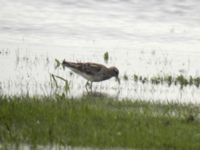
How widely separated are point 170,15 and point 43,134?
2133cm

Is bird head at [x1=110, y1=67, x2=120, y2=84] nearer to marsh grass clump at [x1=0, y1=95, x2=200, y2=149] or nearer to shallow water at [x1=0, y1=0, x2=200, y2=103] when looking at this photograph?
shallow water at [x1=0, y1=0, x2=200, y2=103]

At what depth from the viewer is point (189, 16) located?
31.1 meters

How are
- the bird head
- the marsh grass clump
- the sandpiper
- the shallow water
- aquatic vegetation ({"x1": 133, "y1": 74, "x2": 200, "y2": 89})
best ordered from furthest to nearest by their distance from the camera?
aquatic vegetation ({"x1": 133, "y1": 74, "x2": 200, "y2": 89}) → the bird head → the shallow water → the sandpiper → the marsh grass clump

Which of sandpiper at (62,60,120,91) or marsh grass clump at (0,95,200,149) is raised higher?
sandpiper at (62,60,120,91)

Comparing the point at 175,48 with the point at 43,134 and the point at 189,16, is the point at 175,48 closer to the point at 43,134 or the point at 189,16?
the point at 189,16

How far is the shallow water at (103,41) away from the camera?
17.6 metres

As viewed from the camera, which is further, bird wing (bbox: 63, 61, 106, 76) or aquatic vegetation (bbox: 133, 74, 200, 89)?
aquatic vegetation (bbox: 133, 74, 200, 89)

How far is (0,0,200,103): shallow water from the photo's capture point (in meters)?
17.6

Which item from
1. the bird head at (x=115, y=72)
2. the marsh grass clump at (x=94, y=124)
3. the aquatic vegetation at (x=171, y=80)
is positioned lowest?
the marsh grass clump at (x=94, y=124)

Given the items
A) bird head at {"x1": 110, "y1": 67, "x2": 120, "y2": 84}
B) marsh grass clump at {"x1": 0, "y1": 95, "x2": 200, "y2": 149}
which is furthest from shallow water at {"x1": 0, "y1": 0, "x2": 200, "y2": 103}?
marsh grass clump at {"x1": 0, "y1": 95, "x2": 200, "y2": 149}

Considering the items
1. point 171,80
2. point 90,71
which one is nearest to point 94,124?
point 90,71

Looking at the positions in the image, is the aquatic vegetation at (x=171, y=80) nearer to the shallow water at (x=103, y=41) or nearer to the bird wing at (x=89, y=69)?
the shallow water at (x=103, y=41)

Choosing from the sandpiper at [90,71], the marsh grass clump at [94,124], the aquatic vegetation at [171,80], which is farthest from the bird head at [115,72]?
the marsh grass clump at [94,124]

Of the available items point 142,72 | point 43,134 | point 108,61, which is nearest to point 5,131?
point 43,134
